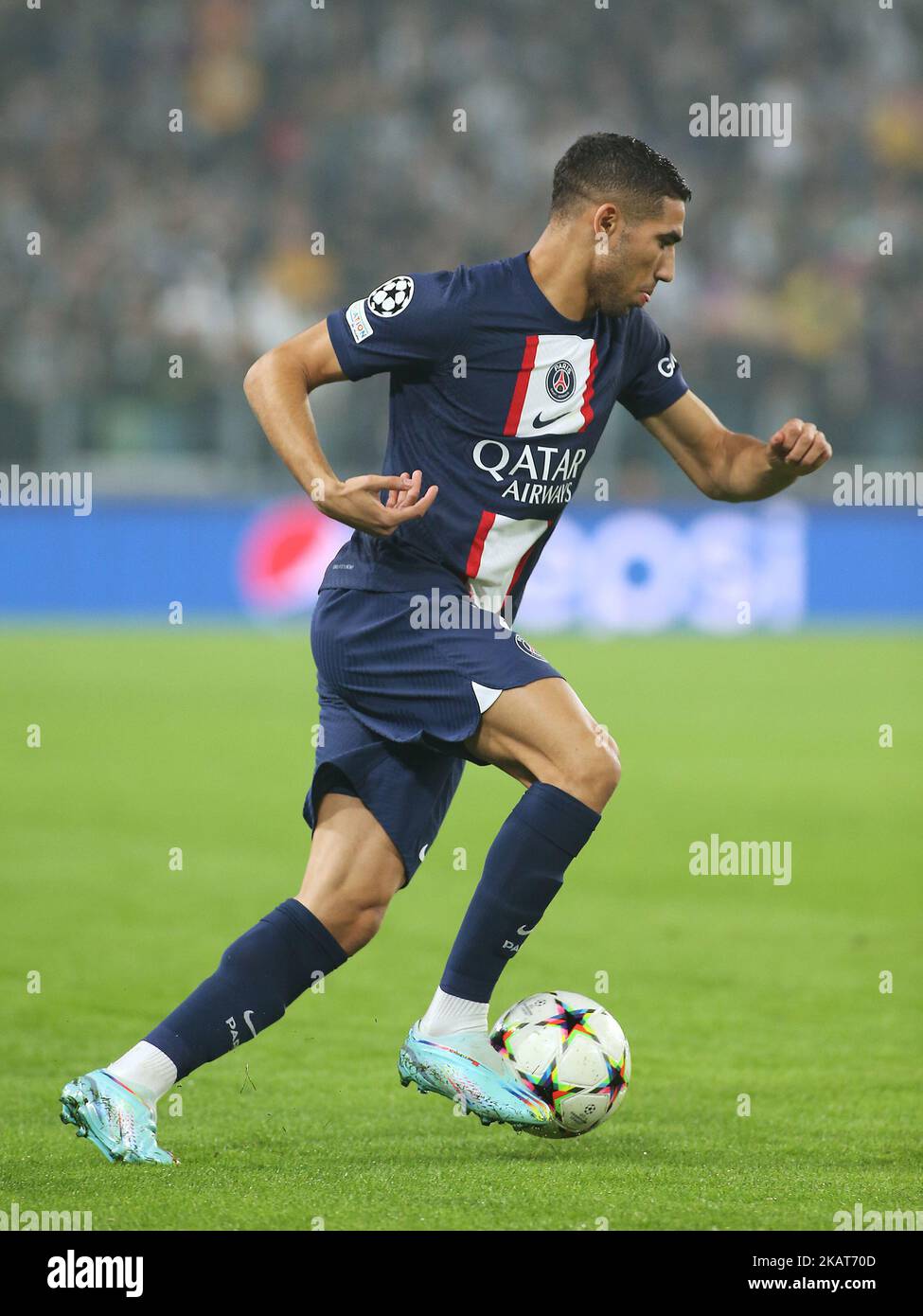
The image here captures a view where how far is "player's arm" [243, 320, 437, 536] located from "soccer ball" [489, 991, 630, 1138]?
1.15m

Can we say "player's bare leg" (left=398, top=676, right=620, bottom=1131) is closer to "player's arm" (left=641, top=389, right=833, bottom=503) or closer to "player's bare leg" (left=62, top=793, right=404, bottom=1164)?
"player's bare leg" (left=62, top=793, right=404, bottom=1164)

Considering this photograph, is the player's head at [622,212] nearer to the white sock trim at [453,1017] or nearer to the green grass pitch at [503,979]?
the white sock trim at [453,1017]

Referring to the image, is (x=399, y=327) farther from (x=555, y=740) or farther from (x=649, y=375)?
(x=555, y=740)

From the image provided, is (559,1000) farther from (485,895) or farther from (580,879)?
(580,879)

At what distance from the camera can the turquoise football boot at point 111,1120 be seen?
368cm

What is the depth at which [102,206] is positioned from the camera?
2033 cm

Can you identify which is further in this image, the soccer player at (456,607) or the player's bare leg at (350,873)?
the player's bare leg at (350,873)

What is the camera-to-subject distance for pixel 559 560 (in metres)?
17.2
